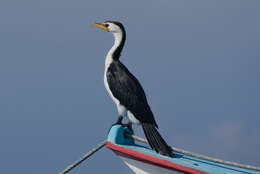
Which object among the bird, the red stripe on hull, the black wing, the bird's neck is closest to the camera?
the red stripe on hull

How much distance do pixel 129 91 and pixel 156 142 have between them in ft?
2.65

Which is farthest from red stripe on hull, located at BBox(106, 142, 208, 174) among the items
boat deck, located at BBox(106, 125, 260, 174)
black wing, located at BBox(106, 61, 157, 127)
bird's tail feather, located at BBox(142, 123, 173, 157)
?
black wing, located at BBox(106, 61, 157, 127)

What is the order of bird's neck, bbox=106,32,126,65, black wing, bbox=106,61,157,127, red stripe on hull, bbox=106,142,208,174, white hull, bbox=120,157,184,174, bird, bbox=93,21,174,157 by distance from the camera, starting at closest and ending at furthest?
red stripe on hull, bbox=106,142,208,174
white hull, bbox=120,157,184,174
bird, bbox=93,21,174,157
black wing, bbox=106,61,157,127
bird's neck, bbox=106,32,126,65

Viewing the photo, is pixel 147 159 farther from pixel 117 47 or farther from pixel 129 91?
pixel 117 47

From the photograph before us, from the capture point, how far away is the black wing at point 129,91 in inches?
276

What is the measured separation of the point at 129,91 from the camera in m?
7.09

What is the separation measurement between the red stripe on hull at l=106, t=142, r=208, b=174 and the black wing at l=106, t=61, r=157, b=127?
46 cm

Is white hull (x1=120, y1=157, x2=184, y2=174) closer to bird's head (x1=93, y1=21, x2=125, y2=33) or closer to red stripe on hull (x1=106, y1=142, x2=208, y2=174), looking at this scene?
red stripe on hull (x1=106, y1=142, x2=208, y2=174)

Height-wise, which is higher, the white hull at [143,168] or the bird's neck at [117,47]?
the bird's neck at [117,47]

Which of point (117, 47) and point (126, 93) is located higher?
point (117, 47)

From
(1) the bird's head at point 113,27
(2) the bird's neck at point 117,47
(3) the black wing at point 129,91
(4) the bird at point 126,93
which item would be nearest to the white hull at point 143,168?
(4) the bird at point 126,93

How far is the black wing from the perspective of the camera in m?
7.02

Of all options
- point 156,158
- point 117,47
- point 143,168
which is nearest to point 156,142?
point 156,158

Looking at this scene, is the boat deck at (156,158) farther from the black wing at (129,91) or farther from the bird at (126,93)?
the black wing at (129,91)
